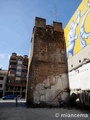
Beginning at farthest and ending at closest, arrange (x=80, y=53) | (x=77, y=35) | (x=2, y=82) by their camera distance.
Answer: (x=2, y=82) → (x=77, y=35) → (x=80, y=53)

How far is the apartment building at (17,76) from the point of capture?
116 feet

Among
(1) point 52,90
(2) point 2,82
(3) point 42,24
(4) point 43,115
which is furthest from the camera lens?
(2) point 2,82

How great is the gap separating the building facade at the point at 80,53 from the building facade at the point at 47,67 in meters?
0.95

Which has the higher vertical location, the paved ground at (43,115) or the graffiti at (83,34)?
the graffiti at (83,34)

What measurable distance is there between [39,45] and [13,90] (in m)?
28.2

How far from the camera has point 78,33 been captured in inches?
373

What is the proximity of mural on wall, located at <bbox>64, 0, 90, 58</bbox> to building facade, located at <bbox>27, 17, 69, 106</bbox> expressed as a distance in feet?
4.21

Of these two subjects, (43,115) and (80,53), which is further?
(80,53)

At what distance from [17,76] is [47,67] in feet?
95.6

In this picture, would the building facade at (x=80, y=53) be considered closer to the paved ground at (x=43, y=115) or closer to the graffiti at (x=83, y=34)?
the graffiti at (x=83, y=34)

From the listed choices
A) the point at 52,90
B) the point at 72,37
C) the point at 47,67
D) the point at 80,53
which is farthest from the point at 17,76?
the point at 80,53

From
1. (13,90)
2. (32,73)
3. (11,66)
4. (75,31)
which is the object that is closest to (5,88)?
(13,90)

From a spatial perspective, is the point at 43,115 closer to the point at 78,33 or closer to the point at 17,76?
the point at 78,33

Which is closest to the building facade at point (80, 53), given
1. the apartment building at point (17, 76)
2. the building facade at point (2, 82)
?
the building facade at point (2, 82)
